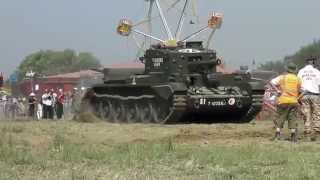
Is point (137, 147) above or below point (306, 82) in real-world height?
Answer: below

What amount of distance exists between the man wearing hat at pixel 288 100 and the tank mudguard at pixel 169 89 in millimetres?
7598

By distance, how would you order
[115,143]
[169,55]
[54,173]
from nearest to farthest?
1. [54,173]
2. [115,143]
3. [169,55]

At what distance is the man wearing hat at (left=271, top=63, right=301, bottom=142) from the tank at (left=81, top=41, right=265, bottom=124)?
757cm

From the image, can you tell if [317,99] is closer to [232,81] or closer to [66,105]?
[232,81]

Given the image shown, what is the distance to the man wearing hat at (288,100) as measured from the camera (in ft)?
53.6

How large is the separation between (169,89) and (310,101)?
26.1ft

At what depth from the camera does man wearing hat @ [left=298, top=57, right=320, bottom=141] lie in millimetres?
16625

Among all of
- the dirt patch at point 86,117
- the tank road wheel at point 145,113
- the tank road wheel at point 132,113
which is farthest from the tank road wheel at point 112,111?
the tank road wheel at point 145,113

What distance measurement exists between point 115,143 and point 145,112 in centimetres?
1092

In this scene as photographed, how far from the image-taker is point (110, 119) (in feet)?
92.3

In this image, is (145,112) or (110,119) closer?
(145,112)

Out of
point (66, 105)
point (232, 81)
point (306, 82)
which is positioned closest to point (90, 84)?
point (232, 81)

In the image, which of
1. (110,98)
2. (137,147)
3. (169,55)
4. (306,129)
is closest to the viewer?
(137,147)

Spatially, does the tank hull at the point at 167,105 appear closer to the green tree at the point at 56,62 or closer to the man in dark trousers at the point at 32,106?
the man in dark trousers at the point at 32,106
